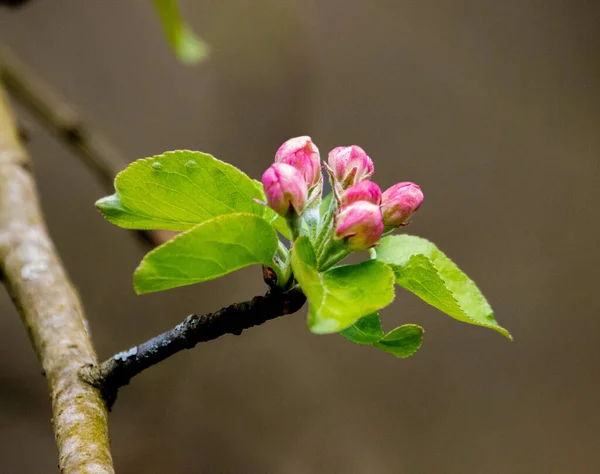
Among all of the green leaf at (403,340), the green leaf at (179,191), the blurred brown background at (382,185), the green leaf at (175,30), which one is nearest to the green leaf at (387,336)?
the green leaf at (403,340)

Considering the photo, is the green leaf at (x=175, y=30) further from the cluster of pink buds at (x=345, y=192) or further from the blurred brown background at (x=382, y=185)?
the blurred brown background at (x=382, y=185)

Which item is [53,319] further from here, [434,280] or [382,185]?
[382,185]

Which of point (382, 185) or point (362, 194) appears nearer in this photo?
point (362, 194)

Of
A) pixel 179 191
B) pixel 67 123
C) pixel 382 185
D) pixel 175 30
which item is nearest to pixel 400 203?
pixel 179 191

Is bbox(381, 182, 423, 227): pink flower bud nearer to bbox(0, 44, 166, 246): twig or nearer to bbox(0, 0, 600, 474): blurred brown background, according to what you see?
bbox(0, 44, 166, 246): twig

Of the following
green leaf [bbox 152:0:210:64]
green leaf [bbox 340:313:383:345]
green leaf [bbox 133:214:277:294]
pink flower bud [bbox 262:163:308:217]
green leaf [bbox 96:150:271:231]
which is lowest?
green leaf [bbox 340:313:383:345]

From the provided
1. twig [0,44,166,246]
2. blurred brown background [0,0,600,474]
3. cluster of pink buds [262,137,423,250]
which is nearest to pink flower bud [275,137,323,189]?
cluster of pink buds [262,137,423,250]

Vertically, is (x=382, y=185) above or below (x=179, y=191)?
above
